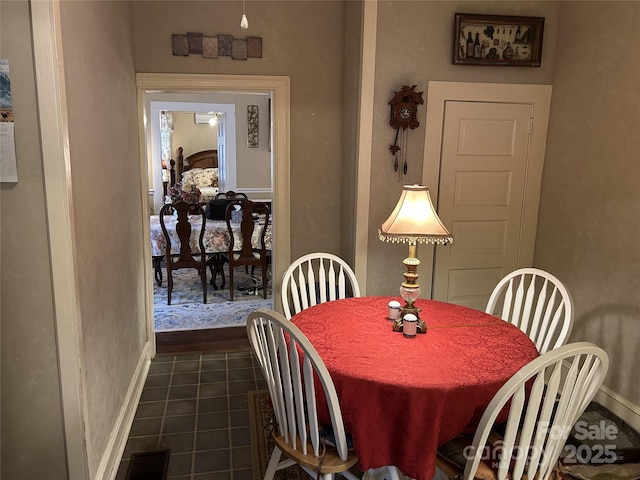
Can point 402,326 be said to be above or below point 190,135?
below

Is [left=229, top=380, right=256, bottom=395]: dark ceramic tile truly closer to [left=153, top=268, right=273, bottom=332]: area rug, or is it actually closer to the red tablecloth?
[left=153, top=268, right=273, bottom=332]: area rug

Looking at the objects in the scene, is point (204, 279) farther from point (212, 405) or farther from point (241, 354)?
point (212, 405)

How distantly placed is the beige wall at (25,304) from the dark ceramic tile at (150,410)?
36.1 inches

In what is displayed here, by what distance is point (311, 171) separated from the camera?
11.6 feet

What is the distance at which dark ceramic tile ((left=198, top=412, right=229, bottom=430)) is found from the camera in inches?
105

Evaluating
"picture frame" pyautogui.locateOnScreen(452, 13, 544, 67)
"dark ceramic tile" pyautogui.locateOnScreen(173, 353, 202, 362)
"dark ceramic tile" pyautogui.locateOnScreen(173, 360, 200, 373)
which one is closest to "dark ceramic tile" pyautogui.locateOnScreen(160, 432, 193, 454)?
"dark ceramic tile" pyautogui.locateOnScreen(173, 360, 200, 373)

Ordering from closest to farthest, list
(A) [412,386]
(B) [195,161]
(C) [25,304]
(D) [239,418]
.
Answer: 1. (A) [412,386]
2. (C) [25,304]
3. (D) [239,418]
4. (B) [195,161]

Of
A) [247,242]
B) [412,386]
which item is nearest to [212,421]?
[412,386]

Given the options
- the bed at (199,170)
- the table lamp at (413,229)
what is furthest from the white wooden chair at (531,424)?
the bed at (199,170)

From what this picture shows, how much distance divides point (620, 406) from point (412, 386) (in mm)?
1711

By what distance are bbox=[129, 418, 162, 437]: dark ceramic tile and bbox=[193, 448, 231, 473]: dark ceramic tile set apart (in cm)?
35

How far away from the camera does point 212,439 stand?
8.36 feet

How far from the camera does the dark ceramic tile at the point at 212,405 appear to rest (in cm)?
282

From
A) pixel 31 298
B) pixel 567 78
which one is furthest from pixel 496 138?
pixel 31 298
